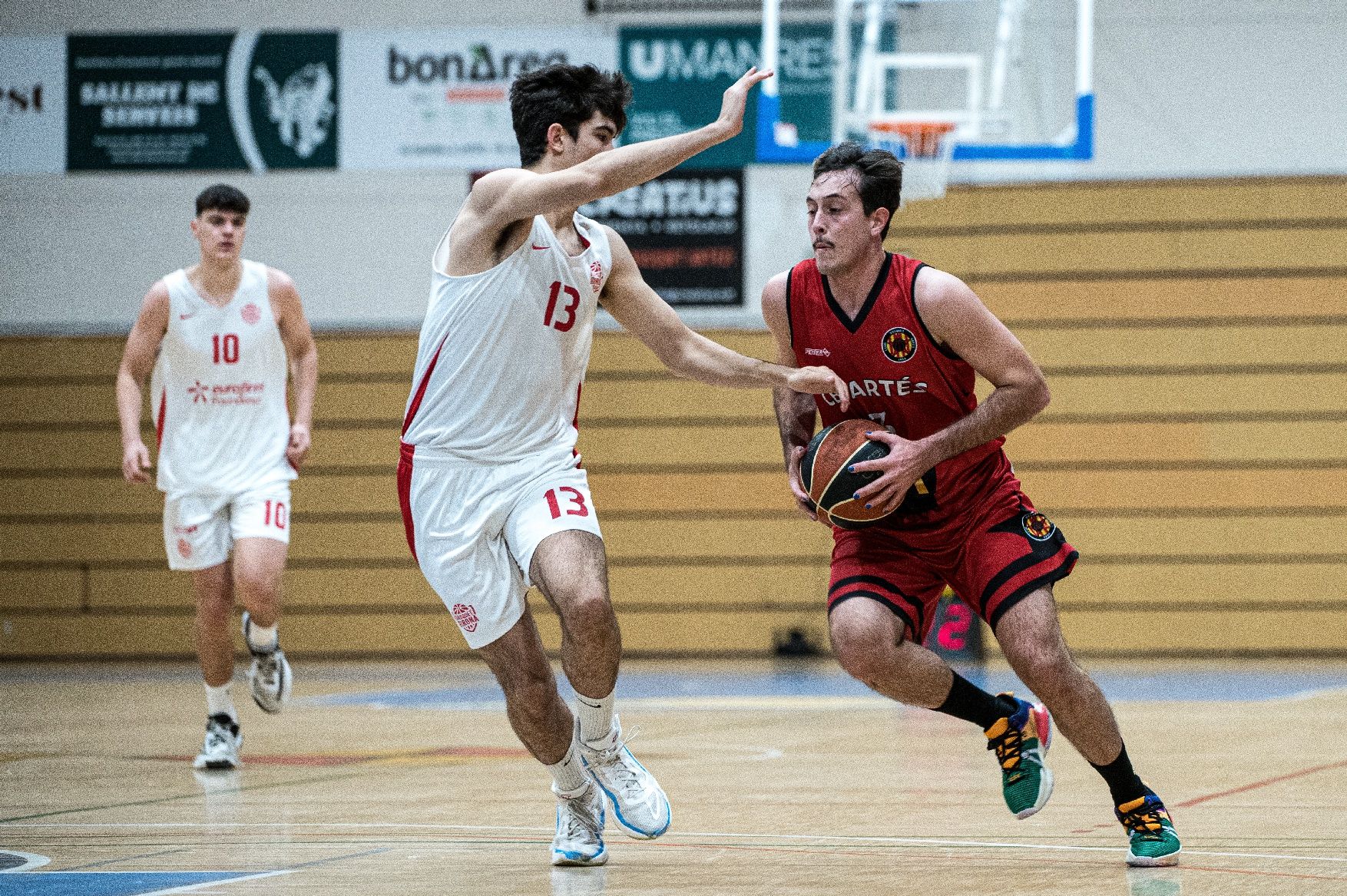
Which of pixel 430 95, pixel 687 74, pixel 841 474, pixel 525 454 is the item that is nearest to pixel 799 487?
pixel 841 474

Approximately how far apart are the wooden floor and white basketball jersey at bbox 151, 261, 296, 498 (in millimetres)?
Answer: 1097

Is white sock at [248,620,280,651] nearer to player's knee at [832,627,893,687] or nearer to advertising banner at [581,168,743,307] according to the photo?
player's knee at [832,627,893,687]

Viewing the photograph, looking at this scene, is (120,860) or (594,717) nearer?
(120,860)

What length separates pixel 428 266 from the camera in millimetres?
12617

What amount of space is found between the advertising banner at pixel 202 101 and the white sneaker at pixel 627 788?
9.43m

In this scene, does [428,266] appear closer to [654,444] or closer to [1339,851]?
[654,444]

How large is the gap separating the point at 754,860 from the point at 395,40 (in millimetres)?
9977

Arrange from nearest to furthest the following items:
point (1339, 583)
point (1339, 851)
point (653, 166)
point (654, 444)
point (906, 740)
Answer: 1. point (653, 166)
2. point (1339, 851)
3. point (906, 740)
4. point (1339, 583)
5. point (654, 444)

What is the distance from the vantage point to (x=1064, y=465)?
A: 12.0 m

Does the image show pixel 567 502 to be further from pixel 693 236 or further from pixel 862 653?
pixel 693 236

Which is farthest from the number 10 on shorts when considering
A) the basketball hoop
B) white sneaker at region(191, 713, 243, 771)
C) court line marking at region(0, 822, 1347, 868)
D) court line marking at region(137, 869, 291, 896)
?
the basketball hoop

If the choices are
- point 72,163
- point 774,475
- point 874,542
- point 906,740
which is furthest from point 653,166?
point 72,163

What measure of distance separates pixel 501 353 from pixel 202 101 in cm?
974

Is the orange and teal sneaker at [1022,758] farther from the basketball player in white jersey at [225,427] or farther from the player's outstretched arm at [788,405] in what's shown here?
the basketball player in white jersey at [225,427]
